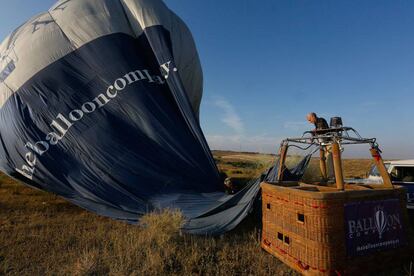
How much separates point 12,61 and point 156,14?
4123mm

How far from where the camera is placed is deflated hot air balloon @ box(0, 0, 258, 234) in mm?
7629

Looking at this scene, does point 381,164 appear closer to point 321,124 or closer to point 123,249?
point 321,124

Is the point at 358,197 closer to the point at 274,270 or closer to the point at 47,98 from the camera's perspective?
the point at 274,270

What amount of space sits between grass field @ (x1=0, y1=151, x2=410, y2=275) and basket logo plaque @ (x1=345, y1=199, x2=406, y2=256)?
1.34 ft

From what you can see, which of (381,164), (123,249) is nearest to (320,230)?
(381,164)

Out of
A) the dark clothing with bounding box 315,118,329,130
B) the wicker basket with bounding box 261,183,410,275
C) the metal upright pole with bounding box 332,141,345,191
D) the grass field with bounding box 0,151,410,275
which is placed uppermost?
the dark clothing with bounding box 315,118,329,130

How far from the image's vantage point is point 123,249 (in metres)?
5.07

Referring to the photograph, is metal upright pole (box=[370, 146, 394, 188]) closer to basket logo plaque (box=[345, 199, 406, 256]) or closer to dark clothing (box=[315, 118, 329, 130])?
basket logo plaque (box=[345, 199, 406, 256])

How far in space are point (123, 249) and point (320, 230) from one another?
9.55 feet

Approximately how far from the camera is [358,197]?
13.7ft

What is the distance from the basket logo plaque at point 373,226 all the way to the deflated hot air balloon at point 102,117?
3248mm

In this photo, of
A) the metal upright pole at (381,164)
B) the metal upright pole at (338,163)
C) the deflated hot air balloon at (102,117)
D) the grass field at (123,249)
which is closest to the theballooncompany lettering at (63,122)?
the deflated hot air balloon at (102,117)

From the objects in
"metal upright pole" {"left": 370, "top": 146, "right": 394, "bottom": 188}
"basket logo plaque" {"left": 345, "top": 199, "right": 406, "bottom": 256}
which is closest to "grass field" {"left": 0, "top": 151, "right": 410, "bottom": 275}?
"basket logo plaque" {"left": 345, "top": 199, "right": 406, "bottom": 256}

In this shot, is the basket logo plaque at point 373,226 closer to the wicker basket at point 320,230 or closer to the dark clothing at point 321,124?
the wicker basket at point 320,230
